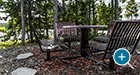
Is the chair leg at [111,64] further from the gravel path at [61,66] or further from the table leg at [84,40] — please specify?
the table leg at [84,40]

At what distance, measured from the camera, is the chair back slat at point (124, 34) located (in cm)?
288

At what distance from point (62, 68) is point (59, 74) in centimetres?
24

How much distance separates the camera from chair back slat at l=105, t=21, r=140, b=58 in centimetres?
288

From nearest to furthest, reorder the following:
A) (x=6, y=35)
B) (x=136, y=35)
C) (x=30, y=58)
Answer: (x=136, y=35) → (x=30, y=58) → (x=6, y=35)

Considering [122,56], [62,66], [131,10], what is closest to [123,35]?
[122,56]

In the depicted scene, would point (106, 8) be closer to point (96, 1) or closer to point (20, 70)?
point (96, 1)

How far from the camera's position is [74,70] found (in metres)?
3.60

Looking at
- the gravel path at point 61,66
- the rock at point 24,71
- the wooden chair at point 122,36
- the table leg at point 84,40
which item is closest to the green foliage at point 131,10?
the gravel path at point 61,66

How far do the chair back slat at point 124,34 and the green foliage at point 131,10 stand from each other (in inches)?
197

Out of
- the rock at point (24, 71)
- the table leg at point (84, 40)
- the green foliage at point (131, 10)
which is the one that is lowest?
the rock at point (24, 71)

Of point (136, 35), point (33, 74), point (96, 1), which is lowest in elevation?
point (33, 74)

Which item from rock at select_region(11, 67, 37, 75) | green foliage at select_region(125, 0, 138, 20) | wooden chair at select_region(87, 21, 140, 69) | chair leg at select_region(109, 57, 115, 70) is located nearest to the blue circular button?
wooden chair at select_region(87, 21, 140, 69)

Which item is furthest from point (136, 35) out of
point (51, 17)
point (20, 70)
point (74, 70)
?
point (51, 17)

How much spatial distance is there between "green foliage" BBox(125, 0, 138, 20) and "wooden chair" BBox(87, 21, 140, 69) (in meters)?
4.97
